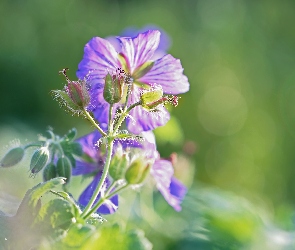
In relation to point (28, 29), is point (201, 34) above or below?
above

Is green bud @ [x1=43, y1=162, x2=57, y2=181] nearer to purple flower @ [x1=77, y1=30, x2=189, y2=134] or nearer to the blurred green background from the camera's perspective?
purple flower @ [x1=77, y1=30, x2=189, y2=134]

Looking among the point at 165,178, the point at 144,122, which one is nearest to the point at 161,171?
Result: the point at 165,178

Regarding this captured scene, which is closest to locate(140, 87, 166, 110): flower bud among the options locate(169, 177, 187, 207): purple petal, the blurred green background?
locate(169, 177, 187, 207): purple petal

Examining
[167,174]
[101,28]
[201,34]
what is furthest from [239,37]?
[167,174]

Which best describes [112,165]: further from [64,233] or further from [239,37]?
[239,37]

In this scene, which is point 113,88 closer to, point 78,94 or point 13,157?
point 78,94

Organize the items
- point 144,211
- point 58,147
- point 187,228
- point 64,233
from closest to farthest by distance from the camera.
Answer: point 64,233 → point 58,147 → point 187,228 → point 144,211

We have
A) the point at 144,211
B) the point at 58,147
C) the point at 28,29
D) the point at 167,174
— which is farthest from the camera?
the point at 28,29
